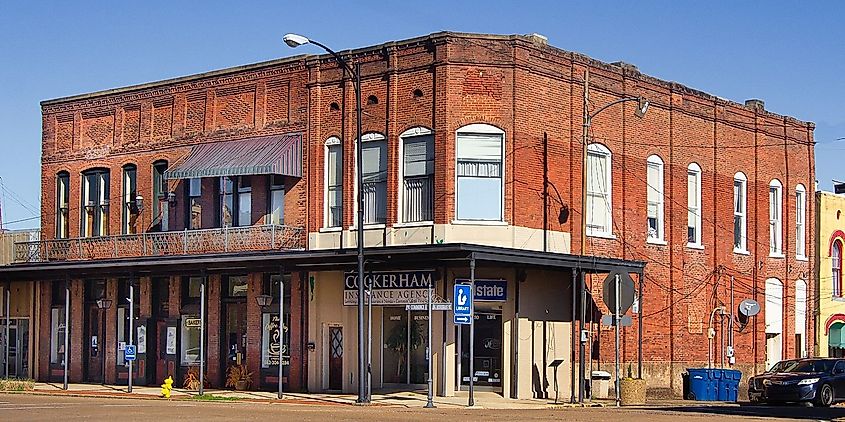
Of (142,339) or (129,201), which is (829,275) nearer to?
(142,339)

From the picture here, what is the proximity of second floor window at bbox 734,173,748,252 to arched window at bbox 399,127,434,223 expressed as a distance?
13940mm

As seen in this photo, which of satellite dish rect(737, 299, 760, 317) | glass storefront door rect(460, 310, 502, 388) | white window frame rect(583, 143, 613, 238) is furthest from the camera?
satellite dish rect(737, 299, 760, 317)

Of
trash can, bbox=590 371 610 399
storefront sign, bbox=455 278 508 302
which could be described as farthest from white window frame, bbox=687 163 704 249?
storefront sign, bbox=455 278 508 302

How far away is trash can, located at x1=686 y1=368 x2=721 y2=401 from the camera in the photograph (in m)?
38.9

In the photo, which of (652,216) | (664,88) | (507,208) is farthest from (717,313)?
(507,208)

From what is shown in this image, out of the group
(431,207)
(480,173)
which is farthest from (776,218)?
(431,207)

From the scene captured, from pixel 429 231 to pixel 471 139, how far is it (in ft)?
9.24

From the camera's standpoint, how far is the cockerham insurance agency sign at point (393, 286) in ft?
114

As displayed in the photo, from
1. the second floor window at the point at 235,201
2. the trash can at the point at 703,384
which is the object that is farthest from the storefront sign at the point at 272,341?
the trash can at the point at 703,384

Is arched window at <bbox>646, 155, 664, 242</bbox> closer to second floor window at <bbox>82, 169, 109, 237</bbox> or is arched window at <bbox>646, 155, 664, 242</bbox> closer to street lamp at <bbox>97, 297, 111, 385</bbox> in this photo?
street lamp at <bbox>97, 297, 111, 385</bbox>

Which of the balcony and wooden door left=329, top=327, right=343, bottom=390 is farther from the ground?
the balcony

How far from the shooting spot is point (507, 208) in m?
34.9

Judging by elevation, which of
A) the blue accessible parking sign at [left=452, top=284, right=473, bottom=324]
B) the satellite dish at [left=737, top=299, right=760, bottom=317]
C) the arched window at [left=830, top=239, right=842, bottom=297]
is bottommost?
the satellite dish at [left=737, top=299, right=760, bottom=317]

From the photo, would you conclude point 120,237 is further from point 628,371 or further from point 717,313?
point 717,313
